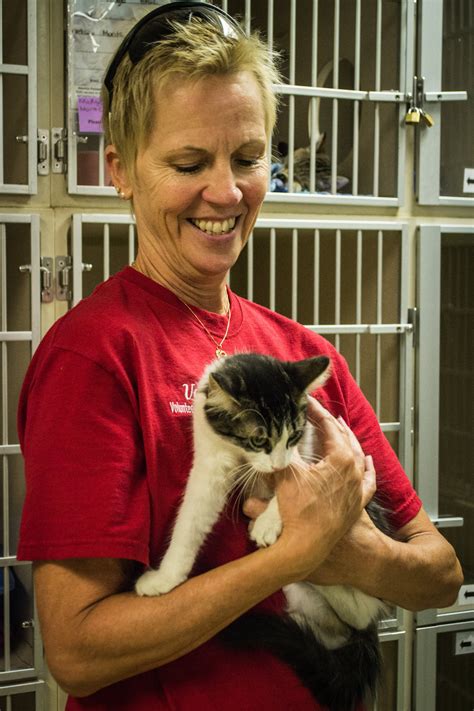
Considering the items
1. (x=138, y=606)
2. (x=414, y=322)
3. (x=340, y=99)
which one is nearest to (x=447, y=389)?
(x=414, y=322)

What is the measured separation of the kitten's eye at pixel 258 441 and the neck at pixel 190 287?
21 centimetres

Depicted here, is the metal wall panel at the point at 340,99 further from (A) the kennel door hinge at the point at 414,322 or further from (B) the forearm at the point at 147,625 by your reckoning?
(B) the forearm at the point at 147,625

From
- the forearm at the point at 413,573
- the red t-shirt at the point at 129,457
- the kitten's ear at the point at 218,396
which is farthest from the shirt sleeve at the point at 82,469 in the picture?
the forearm at the point at 413,573

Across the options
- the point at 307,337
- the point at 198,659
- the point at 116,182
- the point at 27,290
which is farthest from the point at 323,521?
the point at 27,290

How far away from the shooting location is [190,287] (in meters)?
1.04

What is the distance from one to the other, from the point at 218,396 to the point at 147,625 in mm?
276

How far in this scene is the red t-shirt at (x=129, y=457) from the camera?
81 cm

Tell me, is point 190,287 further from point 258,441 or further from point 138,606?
point 138,606

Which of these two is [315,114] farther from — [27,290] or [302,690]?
[302,690]

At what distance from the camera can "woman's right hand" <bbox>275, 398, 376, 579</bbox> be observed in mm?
868

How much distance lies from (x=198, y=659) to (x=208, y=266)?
49 cm

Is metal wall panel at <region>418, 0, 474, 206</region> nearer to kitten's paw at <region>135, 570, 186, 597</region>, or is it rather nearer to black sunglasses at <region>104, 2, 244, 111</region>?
black sunglasses at <region>104, 2, 244, 111</region>

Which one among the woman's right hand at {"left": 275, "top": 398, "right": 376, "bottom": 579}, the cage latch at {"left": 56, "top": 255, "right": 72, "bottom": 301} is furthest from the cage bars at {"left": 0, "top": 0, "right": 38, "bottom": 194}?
the woman's right hand at {"left": 275, "top": 398, "right": 376, "bottom": 579}

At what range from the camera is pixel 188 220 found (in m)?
0.99
